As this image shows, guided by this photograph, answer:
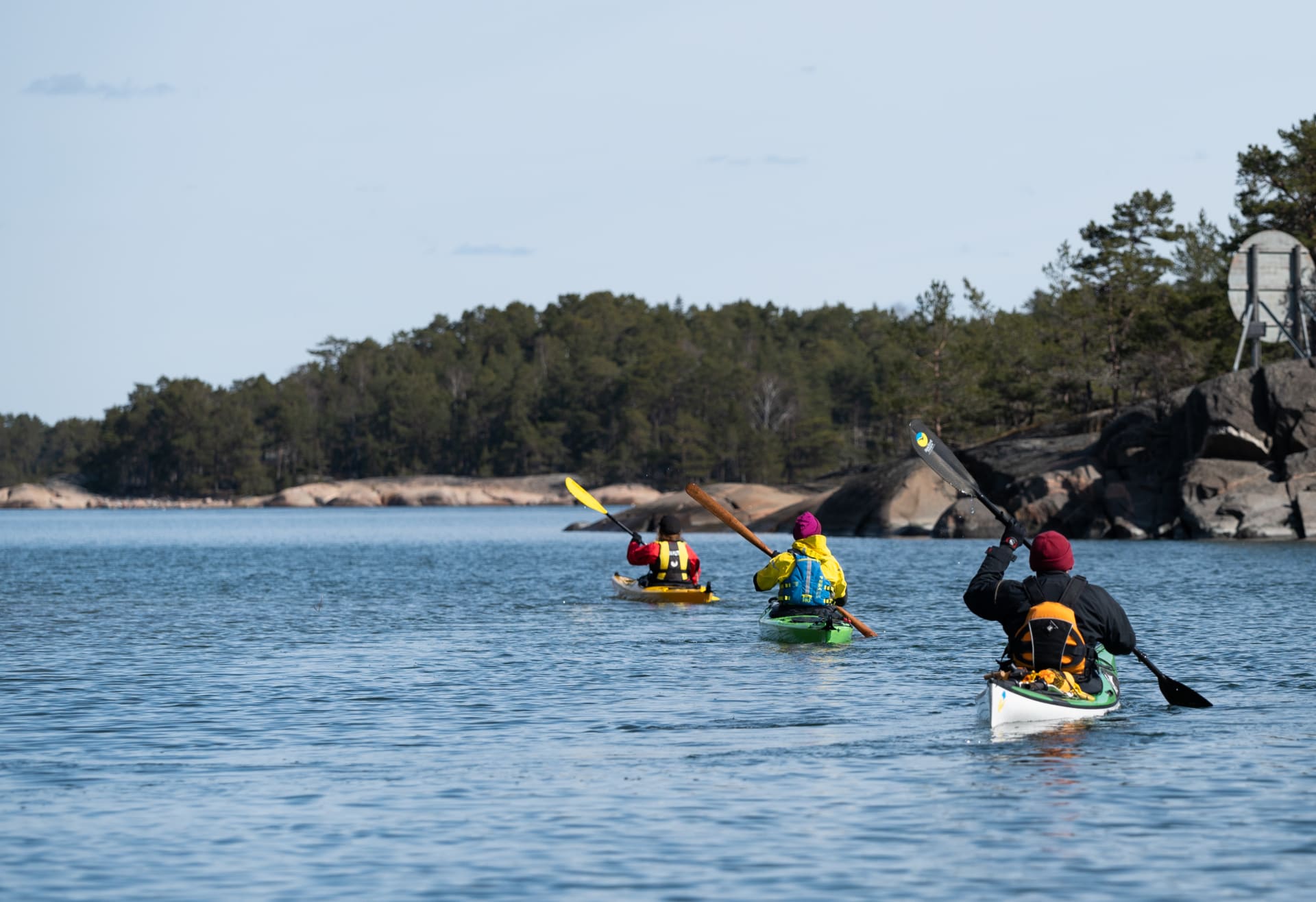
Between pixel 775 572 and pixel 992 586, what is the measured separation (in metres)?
8.27

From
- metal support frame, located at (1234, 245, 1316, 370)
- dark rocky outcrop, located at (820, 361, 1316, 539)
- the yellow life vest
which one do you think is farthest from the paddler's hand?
metal support frame, located at (1234, 245, 1316, 370)

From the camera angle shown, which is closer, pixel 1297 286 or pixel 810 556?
pixel 810 556

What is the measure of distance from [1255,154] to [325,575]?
4344cm

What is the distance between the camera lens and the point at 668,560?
30000 millimetres

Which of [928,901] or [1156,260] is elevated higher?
[1156,260]

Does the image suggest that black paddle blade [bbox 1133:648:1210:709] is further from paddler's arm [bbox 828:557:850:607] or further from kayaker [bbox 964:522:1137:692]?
paddler's arm [bbox 828:557:850:607]

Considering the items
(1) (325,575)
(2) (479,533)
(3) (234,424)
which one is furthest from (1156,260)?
(3) (234,424)

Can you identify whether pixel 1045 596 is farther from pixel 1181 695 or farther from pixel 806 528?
pixel 806 528

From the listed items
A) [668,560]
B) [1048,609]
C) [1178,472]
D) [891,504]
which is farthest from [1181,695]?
[891,504]

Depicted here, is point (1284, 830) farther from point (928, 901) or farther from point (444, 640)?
point (444, 640)

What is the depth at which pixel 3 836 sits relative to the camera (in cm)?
1063

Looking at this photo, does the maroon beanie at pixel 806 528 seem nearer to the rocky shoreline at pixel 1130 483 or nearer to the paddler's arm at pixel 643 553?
the paddler's arm at pixel 643 553

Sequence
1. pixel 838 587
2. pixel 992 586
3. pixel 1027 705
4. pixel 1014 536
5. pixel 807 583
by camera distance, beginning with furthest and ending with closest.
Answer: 1. pixel 838 587
2. pixel 807 583
3. pixel 1014 536
4. pixel 1027 705
5. pixel 992 586

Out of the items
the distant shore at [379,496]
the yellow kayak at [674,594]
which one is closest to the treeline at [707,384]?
the distant shore at [379,496]
